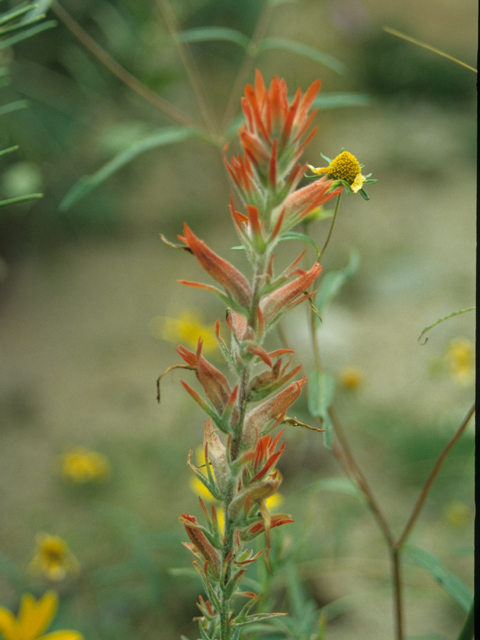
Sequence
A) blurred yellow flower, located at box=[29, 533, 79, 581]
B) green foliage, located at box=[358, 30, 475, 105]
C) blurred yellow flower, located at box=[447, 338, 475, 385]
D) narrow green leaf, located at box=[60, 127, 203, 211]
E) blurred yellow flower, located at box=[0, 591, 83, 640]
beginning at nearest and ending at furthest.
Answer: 1. blurred yellow flower, located at box=[0, 591, 83, 640]
2. narrow green leaf, located at box=[60, 127, 203, 211]
3. blurred yellow flower, located at box=[29, 533, 79, 581]
4. blurred yellow flower, located at box=[447, 338, 475, 385]
5. green foliage, located at box=[358, 30, 475, 105]

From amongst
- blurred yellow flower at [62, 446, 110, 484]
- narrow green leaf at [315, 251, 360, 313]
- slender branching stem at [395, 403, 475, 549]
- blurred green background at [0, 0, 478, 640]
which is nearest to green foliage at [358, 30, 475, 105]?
blurred green background at [0, 0, 478, 640]

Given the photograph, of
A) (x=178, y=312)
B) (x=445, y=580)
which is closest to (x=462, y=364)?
(x=445, y=580)

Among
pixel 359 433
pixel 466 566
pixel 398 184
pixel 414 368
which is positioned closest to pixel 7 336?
pixel 359 433

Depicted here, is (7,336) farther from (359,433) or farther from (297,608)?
(297,608)

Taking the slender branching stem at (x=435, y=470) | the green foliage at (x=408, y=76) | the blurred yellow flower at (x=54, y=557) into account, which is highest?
the green foliage at (x=408, y=76)

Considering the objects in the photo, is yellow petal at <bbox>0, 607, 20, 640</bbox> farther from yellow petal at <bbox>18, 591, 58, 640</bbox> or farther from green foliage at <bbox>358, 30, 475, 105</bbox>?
green foliage at <bbox>358, 30, 475, 105</bbox>

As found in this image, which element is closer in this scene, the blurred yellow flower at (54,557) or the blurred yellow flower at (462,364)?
the blurred yellow flower at (54,557)

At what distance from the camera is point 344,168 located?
23cm

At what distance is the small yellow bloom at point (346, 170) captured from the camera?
234 mm

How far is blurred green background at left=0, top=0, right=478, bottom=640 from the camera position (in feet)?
2.25

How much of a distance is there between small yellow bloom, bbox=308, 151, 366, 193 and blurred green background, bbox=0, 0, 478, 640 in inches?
9.9

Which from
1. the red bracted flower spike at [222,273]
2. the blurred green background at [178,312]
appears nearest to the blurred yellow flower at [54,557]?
the blurred green background at [178,312]

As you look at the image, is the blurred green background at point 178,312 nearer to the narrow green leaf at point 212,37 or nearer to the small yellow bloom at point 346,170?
the narrow green leaf at point 212,37

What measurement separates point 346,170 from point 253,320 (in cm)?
9
